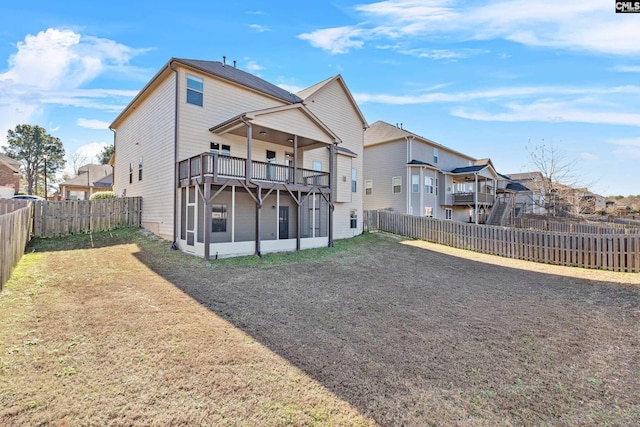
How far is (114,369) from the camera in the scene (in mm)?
3785

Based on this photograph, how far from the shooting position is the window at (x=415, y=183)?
2523cm

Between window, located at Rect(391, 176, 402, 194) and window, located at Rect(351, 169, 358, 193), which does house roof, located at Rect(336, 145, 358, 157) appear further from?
window, located at Rect(391, 176, 402, 194)

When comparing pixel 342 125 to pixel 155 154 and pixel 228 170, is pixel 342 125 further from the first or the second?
pixel 155 154

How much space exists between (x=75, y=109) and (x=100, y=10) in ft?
90.0

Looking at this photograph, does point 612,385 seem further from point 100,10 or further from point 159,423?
point 100,10

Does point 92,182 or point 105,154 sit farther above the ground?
point 105,154

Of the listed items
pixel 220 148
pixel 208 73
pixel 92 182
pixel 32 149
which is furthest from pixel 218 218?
pixel 32 149

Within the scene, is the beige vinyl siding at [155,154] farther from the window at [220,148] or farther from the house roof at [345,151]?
the house roof at [345,151]

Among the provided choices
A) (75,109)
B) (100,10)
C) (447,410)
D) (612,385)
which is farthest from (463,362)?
(75,109)

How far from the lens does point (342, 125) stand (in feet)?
65.6

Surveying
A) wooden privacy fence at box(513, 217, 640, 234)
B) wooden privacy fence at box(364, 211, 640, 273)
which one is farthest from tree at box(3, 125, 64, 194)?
wooden privacy fence at box(513, 217, 640, 234)

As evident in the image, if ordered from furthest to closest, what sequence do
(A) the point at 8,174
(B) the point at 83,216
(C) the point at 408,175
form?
(A) the point at 8,174, (C) the point at 408,175, (B) the point at 83,216

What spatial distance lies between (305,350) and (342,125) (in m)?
17.5

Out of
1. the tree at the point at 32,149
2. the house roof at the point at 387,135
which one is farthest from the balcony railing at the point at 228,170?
the tree at the point at 32,149
